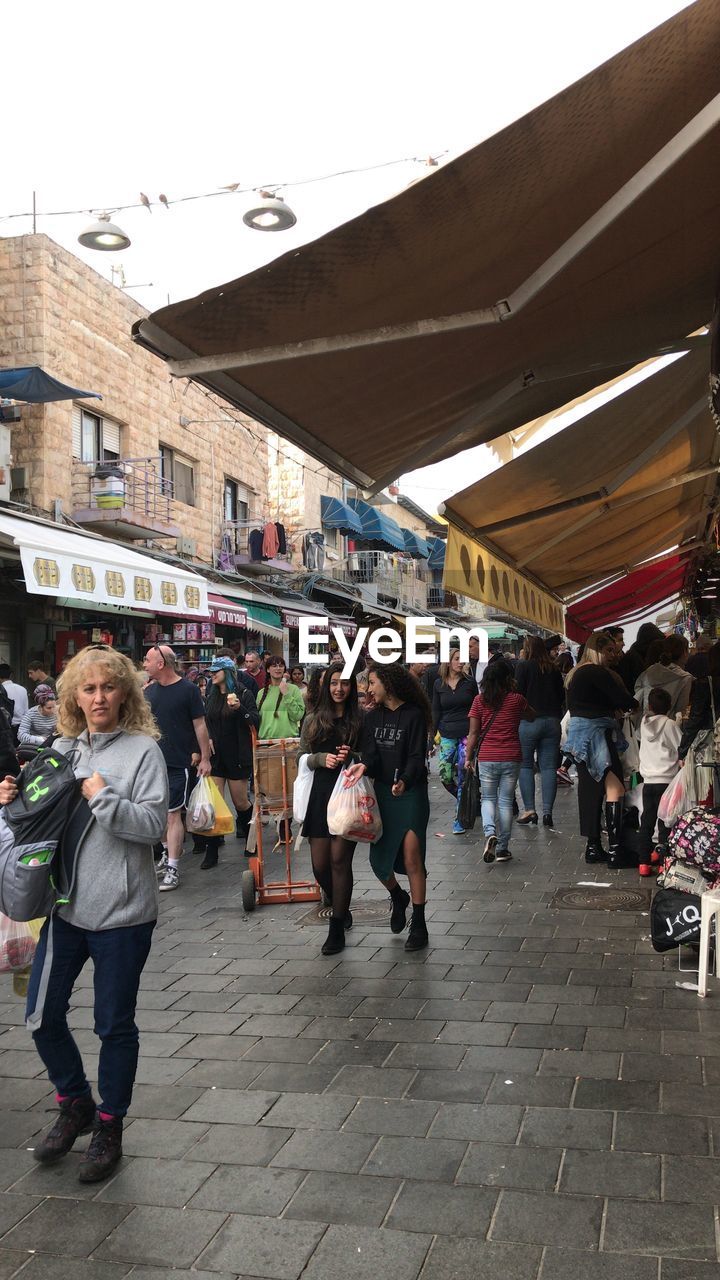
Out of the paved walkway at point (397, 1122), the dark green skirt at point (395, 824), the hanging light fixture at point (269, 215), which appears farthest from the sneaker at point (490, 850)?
the hanging light fixture at point (269, 215)

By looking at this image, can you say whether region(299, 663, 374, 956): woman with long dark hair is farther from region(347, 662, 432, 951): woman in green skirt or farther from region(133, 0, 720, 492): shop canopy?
region(133, 0, 720, 492): shop canopy

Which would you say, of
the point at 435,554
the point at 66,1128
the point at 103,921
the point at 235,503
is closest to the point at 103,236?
the point at 235,503

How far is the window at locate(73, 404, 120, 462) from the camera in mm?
19984

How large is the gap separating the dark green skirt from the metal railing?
1386 centimetres

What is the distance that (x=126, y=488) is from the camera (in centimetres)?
2119

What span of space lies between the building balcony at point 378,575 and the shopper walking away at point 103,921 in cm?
3186

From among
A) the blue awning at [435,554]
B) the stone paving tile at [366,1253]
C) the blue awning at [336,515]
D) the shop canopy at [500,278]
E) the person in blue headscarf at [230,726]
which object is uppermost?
the blue awning at [435,554]

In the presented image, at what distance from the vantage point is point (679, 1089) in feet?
13.6

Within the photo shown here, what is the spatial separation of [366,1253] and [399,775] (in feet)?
11.9

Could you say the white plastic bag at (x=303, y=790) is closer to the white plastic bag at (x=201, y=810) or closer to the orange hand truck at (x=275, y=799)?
the orange hand truck at (x=275, y=799)

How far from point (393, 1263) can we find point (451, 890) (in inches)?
202

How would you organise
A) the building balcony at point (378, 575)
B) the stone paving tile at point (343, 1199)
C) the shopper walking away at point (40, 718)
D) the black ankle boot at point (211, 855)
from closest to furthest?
1. the stone paving tile at point (343, 1199)
2. the black ankle boot at point (211, 855)
3. the shopper walking away at point (40, 718)
4. the building balcony at point (378, 575)

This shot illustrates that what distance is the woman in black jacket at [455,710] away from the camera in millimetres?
11047

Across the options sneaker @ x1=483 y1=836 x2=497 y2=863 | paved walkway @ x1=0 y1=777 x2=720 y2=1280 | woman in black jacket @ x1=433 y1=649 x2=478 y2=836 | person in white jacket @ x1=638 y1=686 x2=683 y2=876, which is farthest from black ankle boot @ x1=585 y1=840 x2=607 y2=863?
paved walkway @ x1=0 y1=777 x2=720 y2=1280
